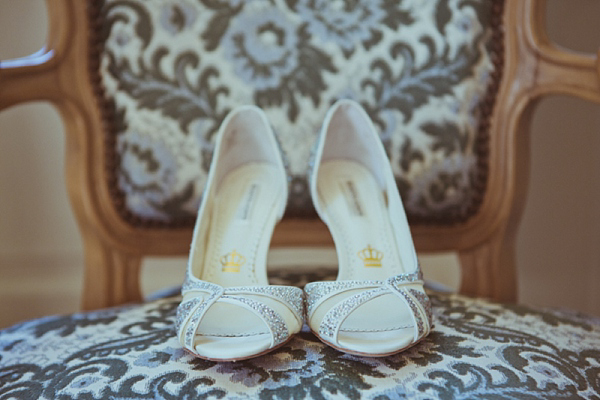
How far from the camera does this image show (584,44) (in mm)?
935

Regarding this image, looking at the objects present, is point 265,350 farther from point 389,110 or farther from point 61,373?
point 389,110

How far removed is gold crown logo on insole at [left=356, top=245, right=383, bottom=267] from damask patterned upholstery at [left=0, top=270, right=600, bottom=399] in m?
0.10

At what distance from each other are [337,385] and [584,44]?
956 mm

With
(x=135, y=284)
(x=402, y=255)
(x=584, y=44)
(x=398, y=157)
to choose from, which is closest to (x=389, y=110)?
(x=398, y=157)

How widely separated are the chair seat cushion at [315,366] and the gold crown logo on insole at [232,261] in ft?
0.32

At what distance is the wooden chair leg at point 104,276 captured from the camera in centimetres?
65

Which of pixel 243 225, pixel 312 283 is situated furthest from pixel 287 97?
pixel 312 283

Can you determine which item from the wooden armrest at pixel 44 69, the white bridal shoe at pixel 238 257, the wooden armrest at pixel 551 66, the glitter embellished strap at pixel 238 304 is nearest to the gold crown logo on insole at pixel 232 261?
the white bridal shoe at pixel 238 257

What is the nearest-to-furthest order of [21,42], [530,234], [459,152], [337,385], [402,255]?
[337,385]
[402,255]
[459,152]
[21,42]
[530,234]

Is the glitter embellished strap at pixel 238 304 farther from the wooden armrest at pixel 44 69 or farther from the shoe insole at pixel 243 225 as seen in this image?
the wooden armrest at pixel 44 69

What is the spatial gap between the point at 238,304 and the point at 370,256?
23cm

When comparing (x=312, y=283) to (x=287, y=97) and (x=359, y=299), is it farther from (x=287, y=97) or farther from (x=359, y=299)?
(x=287, y=97)

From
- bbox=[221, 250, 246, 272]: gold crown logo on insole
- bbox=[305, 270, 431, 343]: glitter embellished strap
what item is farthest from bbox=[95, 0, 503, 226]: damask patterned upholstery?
bbox=[305, 270, 431, 343]: glitter embellished strap

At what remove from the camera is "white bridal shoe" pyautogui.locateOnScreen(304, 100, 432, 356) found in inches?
16.3
